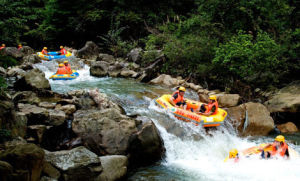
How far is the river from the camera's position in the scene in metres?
5.92

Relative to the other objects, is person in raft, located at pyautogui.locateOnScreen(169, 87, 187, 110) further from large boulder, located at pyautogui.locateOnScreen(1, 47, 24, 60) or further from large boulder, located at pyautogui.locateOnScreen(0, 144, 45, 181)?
large boulder, located at pyautogui.locateOnScreen(1, 47, 24, 60)

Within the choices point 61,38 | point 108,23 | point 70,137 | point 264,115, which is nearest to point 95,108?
point 70,137

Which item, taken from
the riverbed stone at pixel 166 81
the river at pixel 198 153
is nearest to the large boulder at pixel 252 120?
the river at pixel 198 153

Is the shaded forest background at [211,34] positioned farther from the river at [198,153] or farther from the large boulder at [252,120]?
the river at [198,153]

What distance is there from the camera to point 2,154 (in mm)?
3590

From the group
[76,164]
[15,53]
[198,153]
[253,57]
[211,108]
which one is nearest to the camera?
[76,164]

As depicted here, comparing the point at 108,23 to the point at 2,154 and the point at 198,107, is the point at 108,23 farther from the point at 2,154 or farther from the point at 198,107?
the point at 2,154

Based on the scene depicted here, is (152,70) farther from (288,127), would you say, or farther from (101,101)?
(288,127)

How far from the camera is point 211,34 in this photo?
13164 mm

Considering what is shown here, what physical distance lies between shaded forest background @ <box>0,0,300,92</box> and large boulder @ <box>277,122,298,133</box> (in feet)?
7.15

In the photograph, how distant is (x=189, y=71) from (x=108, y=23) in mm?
9988

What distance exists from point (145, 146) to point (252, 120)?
435 cm

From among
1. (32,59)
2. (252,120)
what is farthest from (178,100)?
(32,59)

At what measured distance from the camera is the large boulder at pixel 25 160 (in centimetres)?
349
